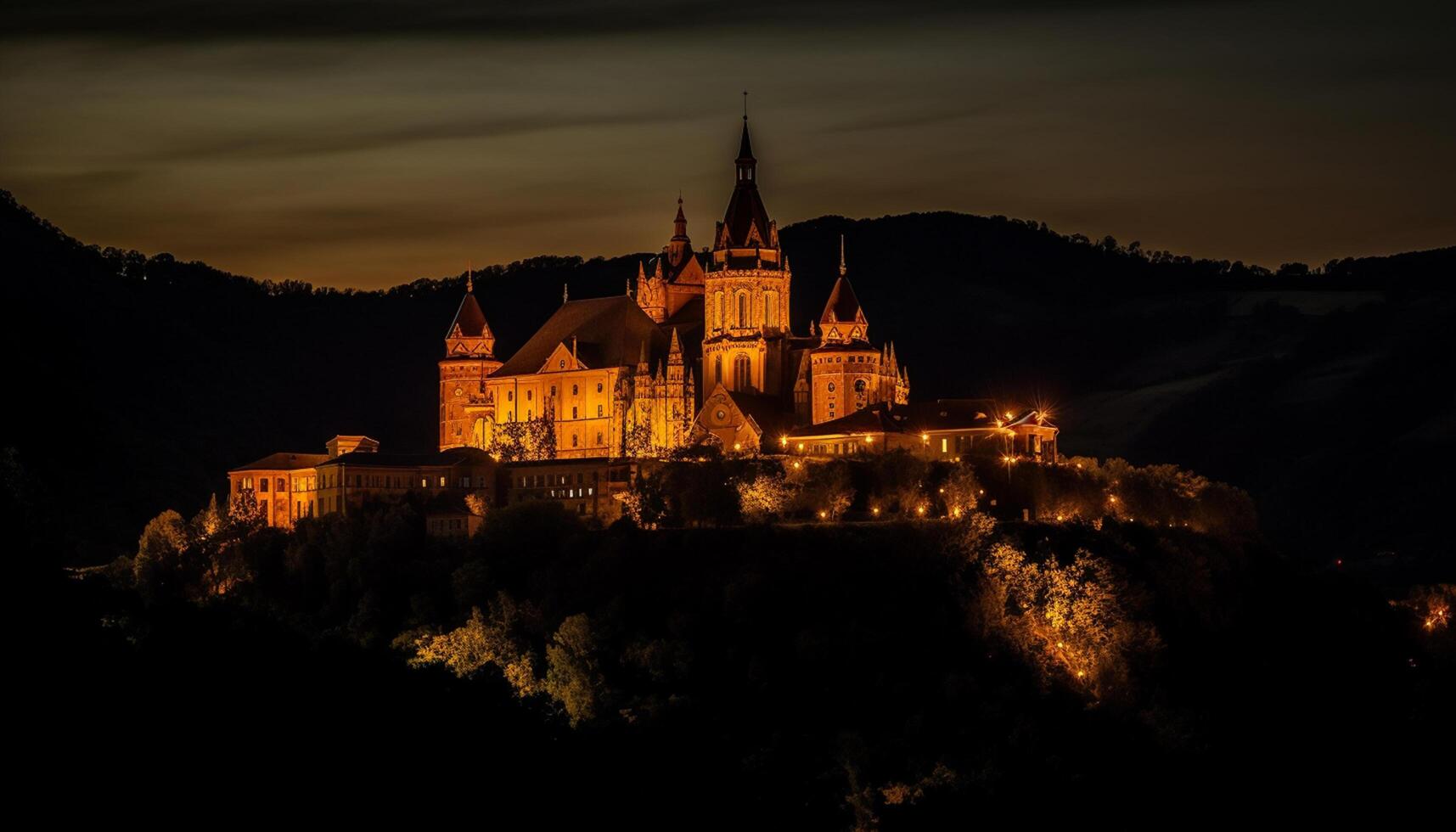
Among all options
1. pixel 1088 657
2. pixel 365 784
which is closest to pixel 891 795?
pixel 1088 657

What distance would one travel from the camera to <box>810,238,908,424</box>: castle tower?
126312 millimetres

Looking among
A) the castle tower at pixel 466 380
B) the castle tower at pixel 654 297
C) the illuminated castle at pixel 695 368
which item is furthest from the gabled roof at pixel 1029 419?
the castle tower at pixel 466 380

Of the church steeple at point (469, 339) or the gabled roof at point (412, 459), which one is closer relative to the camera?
the gabled roof at point (412, 459)

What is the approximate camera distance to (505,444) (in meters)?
130

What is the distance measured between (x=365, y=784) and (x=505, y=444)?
131 ft

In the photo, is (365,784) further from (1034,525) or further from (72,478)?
(72,478)

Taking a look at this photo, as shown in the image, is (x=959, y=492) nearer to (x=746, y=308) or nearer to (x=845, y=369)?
(x=845, y=369)

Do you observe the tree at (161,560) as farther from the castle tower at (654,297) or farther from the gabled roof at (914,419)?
the gabled roof at (914,419)

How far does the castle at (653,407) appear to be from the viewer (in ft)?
404

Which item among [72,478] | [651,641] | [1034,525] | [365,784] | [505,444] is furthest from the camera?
[72,478]

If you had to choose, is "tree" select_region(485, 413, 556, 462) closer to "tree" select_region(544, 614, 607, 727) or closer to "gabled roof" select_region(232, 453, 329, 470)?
"gabled roof" select_region(232, 453, 329, 470)

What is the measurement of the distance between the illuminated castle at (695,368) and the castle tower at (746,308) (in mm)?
60

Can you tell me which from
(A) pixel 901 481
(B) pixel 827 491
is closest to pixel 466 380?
(B) pixel 827 491

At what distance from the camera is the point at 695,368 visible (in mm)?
133375
